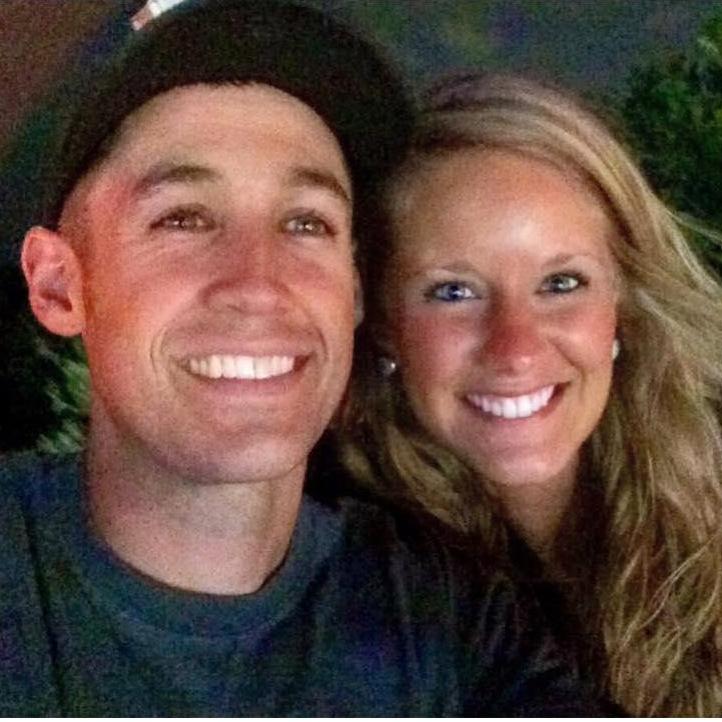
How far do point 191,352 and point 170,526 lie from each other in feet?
0.53

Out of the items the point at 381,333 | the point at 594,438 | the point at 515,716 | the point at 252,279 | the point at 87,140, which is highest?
the point at 87,140

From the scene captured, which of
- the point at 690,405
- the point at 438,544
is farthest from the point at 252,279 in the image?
the point at 690,405

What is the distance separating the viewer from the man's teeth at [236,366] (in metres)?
0.88

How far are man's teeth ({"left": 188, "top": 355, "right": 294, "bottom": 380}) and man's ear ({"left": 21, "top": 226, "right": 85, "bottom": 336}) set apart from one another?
0.36ft

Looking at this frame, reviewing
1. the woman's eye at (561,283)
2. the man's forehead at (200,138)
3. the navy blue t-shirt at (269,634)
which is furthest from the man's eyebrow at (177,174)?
the woman's eye at (561,283)

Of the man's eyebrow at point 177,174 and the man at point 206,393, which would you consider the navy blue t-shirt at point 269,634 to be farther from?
the man's eyebrow at point 177,174

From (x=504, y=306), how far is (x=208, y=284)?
0.32 metres

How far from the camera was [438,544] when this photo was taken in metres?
1.06

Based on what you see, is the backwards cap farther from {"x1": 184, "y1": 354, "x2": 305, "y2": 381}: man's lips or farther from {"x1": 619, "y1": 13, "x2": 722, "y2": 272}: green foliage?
{"x1": 619, "y1": 13, "x2": 722, "y2": 272}: green foliage

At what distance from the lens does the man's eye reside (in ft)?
2.97

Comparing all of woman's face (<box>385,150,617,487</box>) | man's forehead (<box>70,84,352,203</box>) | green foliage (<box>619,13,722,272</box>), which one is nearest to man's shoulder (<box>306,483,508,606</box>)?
woman's face (<box>385,150,617,487</box>)

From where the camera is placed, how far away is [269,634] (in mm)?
906

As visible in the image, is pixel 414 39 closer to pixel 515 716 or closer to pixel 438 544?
pixel 438 544

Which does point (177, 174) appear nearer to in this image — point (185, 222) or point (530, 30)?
point (185, 222)
